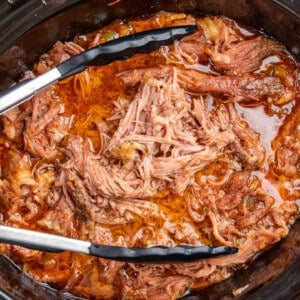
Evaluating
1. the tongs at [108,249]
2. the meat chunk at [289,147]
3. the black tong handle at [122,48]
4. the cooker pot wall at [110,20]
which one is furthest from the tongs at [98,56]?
the meat chunk at [289,147]

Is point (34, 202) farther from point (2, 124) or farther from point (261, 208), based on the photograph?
point (261, 208)

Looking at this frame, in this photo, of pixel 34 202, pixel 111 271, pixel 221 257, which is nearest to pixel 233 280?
pixel 221 257

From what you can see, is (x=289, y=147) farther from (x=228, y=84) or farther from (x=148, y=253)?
(x=148, y=253)

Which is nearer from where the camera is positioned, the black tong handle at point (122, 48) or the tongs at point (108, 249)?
the tongs at point (108, 249)

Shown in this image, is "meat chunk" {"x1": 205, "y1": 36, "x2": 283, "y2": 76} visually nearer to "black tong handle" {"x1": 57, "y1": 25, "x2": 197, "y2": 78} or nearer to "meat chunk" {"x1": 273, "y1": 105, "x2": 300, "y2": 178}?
"black tong handle" {"x1": 57, "y1": 25, "x2": 197, "y2": 78}

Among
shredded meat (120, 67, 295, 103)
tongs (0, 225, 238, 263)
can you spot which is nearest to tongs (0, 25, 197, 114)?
shredded meat (120, 67, 295, 103)

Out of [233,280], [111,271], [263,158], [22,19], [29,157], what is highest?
[22,19]

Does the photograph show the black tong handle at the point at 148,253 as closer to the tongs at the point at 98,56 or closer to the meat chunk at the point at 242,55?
the tongs at the point at 98,56
